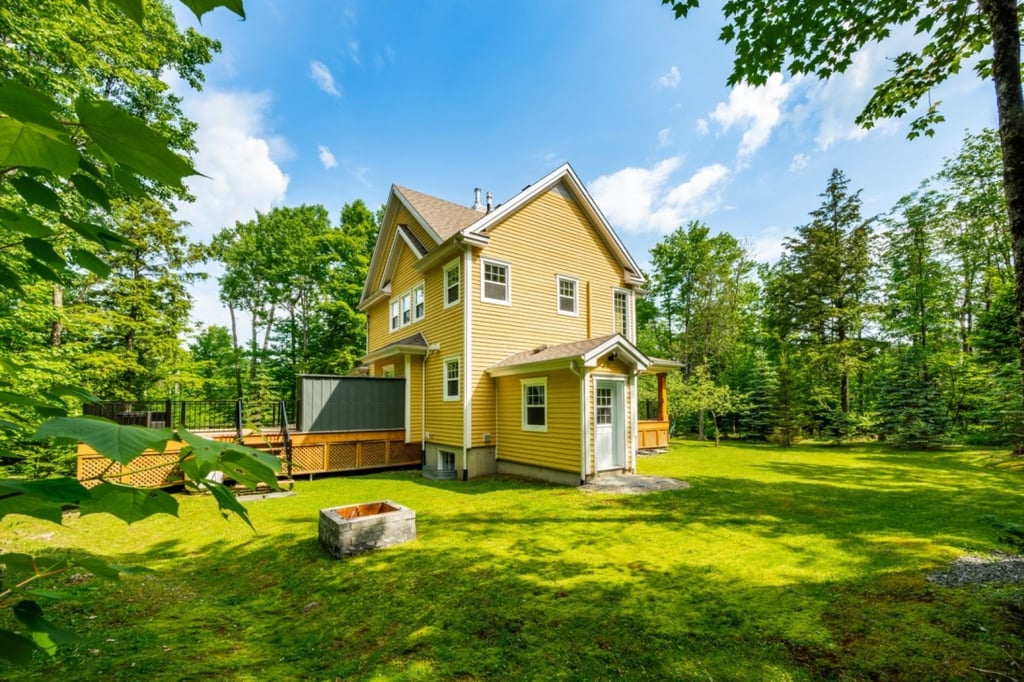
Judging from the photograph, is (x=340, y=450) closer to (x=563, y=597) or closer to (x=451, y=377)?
(x=451, y=377)

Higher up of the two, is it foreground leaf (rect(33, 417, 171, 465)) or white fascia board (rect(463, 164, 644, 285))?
white fascia board (rect(463, 164, 644, 285))

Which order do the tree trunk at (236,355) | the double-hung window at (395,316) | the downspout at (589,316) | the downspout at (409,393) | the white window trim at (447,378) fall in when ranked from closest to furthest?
1. the white window trim at (447,378)
2. the downspout at (409,393)
3. the downspout at (589,316)
4. the double-hung window at (395,316)
5. the tree trunk at (236,355)

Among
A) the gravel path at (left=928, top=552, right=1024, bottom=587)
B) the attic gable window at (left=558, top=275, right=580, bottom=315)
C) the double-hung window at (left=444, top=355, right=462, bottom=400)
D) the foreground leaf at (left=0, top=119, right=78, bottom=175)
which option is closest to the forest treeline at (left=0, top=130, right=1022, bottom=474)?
the double-hung window at (left=444, top=355, right=462, bottom=400)

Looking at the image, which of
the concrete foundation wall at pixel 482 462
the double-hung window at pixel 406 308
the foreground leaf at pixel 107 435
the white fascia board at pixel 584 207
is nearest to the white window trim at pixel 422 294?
the double-hung window at pixel 406 308

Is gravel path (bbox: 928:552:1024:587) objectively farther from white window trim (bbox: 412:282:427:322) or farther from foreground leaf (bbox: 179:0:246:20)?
white window trim (bbox: 412:282:427:322)

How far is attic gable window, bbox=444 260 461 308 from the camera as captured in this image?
488 inches

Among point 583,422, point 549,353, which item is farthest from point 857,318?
point 583,422

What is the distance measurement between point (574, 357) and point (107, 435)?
909 cm

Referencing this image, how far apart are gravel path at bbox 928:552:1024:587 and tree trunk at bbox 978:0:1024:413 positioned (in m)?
2.50

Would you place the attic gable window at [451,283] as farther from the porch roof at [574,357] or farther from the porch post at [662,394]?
the porch post at [662,394]

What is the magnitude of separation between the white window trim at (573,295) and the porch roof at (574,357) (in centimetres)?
203

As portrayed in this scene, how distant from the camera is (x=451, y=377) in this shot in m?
12.6

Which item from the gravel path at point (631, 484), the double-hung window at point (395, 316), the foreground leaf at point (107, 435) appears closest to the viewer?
the foreground leaf at point (107, 435)

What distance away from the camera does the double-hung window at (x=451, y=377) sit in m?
12.3
